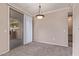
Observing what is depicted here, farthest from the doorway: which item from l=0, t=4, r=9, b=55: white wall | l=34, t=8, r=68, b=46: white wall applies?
l=34, t=8, r=68, b=46: white wall

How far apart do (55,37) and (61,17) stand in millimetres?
1324

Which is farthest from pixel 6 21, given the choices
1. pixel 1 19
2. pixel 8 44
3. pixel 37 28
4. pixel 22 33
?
pixel 37 28

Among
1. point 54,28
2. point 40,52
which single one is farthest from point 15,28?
point 54,28

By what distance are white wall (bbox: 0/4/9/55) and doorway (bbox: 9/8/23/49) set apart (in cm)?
49

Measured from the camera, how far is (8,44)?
16.3 ft

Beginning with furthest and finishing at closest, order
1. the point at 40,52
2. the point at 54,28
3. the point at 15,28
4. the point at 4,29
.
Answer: the point at 54,28, the point at 15,28, the point at 40,52, the point at 4,29

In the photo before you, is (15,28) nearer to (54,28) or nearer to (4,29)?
(4,29)

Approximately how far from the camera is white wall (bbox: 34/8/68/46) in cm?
643

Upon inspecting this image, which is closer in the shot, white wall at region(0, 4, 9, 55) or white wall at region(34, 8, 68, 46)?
white wall at region(0, 4, 9, 55)

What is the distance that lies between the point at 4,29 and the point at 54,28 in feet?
11.3

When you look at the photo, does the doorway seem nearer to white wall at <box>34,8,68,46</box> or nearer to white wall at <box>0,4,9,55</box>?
white wall at <box>0,4,9,55</box>

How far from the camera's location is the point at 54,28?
702 cm

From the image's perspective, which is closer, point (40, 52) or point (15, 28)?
point (40, 52)

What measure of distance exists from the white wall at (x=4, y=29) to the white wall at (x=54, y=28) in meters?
3.22
